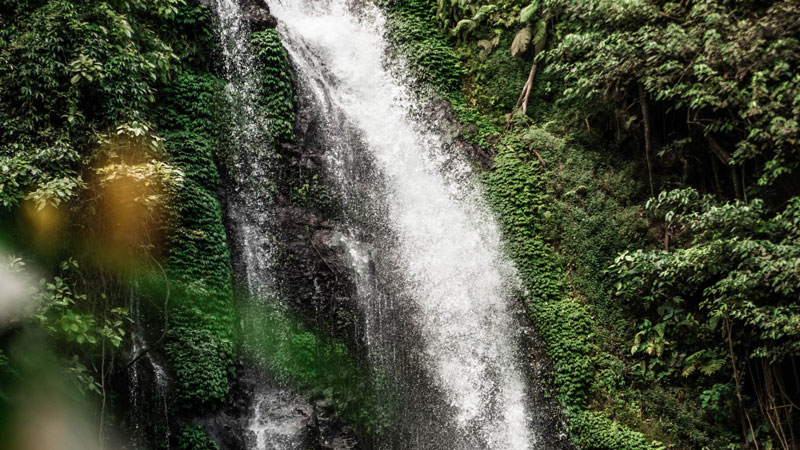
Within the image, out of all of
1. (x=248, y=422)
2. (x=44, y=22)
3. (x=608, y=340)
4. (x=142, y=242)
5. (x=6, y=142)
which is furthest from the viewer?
(x=608, y=340)

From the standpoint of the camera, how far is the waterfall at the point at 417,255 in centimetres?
936

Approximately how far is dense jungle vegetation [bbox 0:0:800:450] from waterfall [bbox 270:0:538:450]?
2.34ft

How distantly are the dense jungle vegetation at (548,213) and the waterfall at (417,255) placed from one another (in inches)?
28.1

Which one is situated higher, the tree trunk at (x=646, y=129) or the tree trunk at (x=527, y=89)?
the tree trunk at (x=527, y=89)

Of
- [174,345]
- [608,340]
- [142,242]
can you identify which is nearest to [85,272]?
[142,242]

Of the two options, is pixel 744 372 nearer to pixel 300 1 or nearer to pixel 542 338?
pixel 542 338

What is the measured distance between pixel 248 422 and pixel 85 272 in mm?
3627

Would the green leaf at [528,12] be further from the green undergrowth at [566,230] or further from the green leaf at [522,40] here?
the green undergrowth at [566,230]

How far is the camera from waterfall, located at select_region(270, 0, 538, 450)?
368 inches

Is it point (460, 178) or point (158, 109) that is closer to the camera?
point (158, 109)

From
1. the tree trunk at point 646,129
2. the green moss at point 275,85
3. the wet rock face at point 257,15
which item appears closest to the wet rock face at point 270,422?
the green moss at point 275,85

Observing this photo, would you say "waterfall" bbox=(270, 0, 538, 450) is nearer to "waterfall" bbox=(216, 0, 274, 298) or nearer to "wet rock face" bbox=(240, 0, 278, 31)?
"wet rock face" bbox=(240, 0, 278, 31)

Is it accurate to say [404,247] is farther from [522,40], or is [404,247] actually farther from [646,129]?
[522,40]

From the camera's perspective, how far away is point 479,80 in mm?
12727
